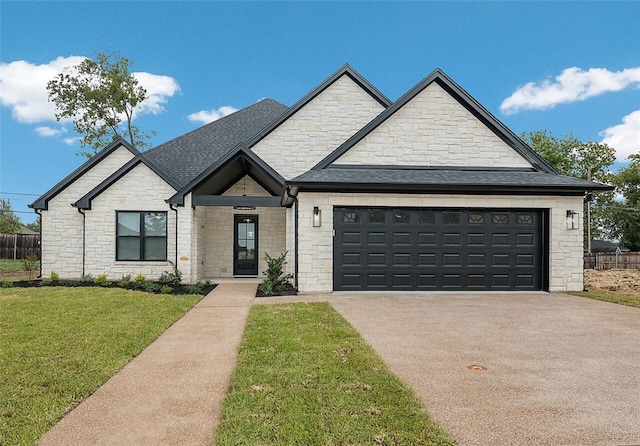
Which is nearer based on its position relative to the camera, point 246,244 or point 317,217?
point 317,217

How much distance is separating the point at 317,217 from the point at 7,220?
4912cm

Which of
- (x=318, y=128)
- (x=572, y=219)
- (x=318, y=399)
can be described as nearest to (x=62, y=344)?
(x=318, y=399)

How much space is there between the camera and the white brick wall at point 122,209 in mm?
12898

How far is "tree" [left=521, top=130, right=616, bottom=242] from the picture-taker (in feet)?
126

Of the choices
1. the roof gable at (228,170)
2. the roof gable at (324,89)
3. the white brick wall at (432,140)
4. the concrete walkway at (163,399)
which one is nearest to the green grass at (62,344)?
the concrete walkway at (163,399)

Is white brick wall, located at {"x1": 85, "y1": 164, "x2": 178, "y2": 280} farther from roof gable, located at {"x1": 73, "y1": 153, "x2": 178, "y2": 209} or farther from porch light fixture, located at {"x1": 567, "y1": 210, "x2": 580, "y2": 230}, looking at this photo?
porch light fixture, located at {"x1": 567, "y1": 210, "x2": 580, "y2": 230}

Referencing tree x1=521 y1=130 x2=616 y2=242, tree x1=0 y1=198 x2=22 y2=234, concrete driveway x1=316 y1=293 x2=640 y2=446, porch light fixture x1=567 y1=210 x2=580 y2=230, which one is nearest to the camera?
concrete driveway x1=316 y1=293 x2=640 y2=446

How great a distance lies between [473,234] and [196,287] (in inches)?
316

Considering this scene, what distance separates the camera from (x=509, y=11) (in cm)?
1505

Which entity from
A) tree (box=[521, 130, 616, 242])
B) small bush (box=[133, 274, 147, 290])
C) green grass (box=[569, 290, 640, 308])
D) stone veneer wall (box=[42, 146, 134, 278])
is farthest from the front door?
tree (box=[521, 130, 616, 242])

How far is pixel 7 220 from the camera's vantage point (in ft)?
143

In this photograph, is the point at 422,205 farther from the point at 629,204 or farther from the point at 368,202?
the point at 629,204

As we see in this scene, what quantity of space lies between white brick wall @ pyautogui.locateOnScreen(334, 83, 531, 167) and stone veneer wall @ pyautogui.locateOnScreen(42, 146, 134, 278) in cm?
939

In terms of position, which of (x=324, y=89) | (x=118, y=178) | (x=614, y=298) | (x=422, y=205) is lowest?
(x=614, y=298)
